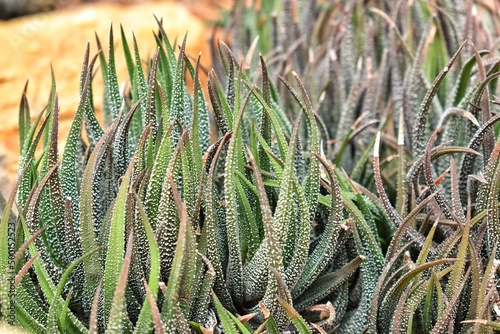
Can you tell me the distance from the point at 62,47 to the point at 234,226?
4.11 ft

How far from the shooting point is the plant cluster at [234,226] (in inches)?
28.7

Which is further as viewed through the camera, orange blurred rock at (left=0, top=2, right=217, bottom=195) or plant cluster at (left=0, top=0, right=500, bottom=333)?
orange blurred rock at (left=0, top=2, right=217, bottom=195)

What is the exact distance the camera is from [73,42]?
1.86 m

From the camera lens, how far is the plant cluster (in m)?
0.73

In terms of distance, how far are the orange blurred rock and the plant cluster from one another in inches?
23.4

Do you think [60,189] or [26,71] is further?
[26,71]

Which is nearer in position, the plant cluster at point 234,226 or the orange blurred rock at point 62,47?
the plant cluster at point 234,226

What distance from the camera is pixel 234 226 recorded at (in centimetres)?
80

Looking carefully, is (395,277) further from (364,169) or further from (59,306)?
(59,306)

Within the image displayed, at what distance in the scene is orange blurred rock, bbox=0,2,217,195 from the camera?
1616 millimetres

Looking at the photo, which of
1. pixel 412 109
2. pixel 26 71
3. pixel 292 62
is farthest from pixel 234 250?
pixel 26 71

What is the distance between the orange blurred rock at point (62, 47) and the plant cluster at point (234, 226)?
23.4 inches

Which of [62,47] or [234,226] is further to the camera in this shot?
[62,47]

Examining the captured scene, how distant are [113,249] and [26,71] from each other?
1196 mm
